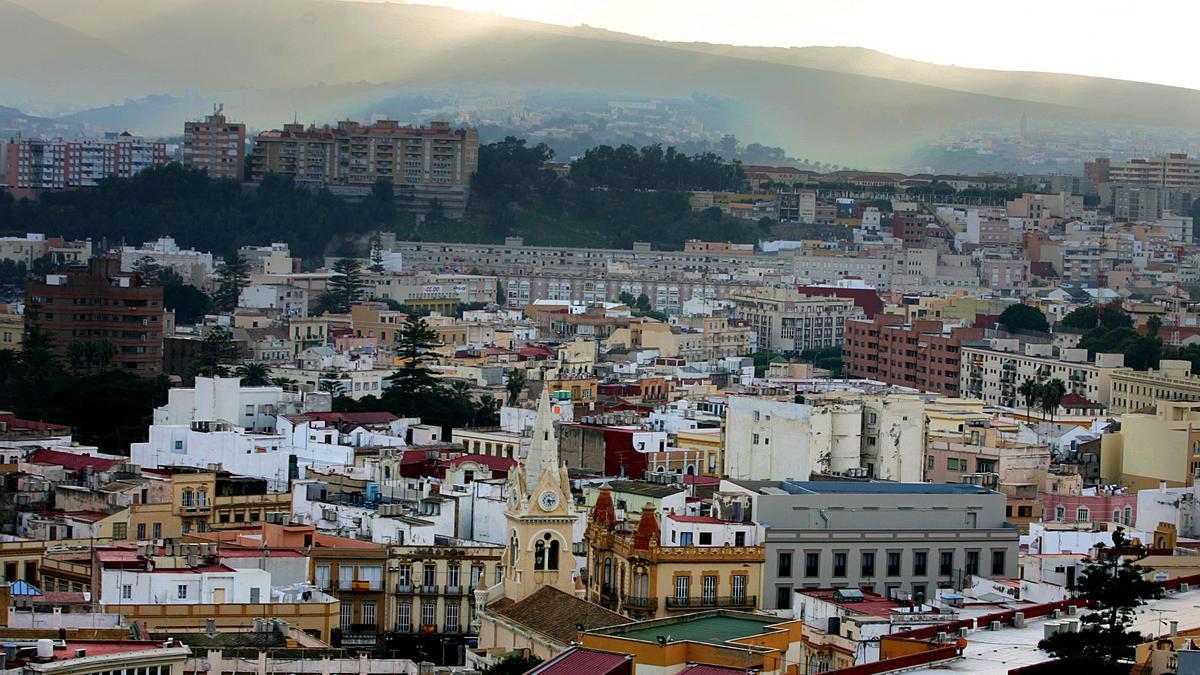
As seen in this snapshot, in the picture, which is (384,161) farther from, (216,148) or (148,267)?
(148,267)

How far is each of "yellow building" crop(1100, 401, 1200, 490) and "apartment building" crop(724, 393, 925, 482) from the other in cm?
381

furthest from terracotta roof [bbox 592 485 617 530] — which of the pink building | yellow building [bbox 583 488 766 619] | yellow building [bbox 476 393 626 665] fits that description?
the pink building

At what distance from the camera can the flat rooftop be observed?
73.7 feet

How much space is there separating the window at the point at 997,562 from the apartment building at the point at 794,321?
56.3m

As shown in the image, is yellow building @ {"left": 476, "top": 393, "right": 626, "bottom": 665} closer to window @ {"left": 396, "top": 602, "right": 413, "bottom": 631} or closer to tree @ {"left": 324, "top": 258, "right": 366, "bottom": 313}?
window @ {"left": 396, "top": 602, "right": 413, "bottom": 631}

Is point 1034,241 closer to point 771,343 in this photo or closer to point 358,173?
point 358,173

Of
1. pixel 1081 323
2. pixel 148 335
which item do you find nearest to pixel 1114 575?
pixel 148 335

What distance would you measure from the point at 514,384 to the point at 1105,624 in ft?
124

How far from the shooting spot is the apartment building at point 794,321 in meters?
89.5

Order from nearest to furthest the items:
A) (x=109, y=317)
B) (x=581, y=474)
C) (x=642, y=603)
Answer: (x=642, y=603)
(x=581, y=474)
(x=109, y=317)

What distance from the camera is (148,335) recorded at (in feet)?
220

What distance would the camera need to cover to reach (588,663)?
20828mm

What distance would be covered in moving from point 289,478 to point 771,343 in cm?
5062

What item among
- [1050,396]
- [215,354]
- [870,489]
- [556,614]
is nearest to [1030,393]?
[1050,396]
